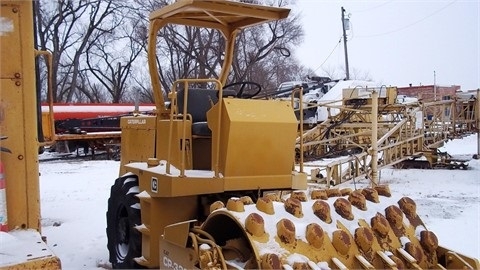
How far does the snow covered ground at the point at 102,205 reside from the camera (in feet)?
23.5

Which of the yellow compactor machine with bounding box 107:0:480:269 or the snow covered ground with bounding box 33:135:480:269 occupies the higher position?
the yellow compactor machine with bounding box 107:0:480:269

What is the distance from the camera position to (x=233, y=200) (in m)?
3.62

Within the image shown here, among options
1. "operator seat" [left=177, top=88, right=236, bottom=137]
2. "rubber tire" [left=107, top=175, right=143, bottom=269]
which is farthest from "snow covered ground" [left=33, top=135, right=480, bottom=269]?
"operator seat" [left=177, top=88, right=236, bottom=137]

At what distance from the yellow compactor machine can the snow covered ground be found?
133 centimetres

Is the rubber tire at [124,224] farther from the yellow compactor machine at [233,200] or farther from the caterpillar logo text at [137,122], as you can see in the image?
the caterpillar logo text at [137,122]

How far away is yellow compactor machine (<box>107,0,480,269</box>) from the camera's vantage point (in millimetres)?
3369

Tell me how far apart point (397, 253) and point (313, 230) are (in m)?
0.72

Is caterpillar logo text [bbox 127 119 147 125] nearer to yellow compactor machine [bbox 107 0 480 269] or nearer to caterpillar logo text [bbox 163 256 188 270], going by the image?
yellow compactor machine [bbox 107 0 480 269]

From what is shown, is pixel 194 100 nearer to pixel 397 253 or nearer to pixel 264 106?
pixel 264 106

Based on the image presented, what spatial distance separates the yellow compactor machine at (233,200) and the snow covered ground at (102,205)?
4.37 ft

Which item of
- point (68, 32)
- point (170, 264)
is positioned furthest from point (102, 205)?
point (68, 32)

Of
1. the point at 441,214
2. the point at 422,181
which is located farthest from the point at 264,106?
the point at 422,181

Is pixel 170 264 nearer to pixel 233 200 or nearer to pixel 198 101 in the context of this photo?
pixel 233 200

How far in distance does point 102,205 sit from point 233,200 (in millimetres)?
7469
